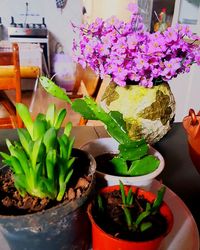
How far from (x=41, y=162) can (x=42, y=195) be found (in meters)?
0.05

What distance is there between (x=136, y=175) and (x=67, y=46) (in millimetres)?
4185

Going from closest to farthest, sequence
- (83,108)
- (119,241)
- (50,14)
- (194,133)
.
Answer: (119,241) < (83,108) < (194,133) < (50,14)

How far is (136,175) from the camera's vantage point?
495mm

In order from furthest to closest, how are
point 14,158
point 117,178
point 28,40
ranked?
point 28,40, point 117,178, point 14,158

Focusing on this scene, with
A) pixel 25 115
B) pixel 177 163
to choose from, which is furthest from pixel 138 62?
pixel 177 163

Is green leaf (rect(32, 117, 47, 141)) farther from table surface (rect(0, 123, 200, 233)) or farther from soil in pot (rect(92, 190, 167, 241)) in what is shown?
table surface (rect(0, 123, 200, 233))

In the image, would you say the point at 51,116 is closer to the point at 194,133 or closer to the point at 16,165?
the point at 16,165

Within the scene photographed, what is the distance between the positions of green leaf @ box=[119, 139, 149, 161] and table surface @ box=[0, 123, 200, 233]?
0.18 meters

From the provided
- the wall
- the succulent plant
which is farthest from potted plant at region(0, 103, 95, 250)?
the wall

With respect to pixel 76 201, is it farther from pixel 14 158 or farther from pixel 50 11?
pixel 50 11

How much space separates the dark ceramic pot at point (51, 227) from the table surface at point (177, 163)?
0.25 metres

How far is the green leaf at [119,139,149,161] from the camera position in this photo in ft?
1.54

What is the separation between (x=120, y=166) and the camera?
52cm

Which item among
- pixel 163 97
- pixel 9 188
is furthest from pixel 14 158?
pixel 163 97
